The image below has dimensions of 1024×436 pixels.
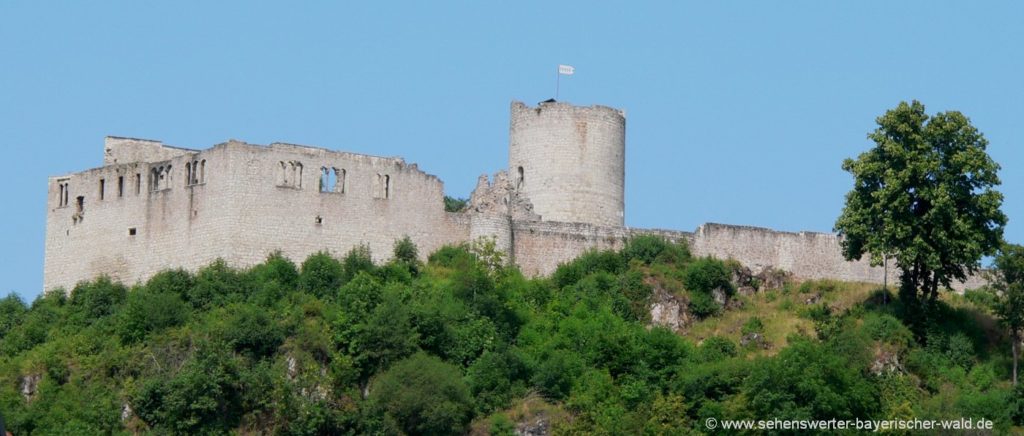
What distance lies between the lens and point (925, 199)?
46312 mm

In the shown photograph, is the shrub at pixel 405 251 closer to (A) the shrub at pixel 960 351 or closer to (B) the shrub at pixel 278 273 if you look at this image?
(B) the shrub at pixel 278 273

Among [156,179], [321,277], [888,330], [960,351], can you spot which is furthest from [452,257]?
[960,351]

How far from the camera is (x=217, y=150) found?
50.5m

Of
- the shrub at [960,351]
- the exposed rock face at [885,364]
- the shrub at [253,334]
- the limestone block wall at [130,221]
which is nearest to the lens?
the shrub at [253,334]

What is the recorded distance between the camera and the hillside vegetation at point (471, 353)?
44156 mm

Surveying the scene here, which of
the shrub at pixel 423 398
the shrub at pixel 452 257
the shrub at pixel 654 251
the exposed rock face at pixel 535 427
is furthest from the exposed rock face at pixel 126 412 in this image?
the shrub at pixel 654 251

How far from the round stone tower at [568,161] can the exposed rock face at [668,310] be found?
5.12 meters

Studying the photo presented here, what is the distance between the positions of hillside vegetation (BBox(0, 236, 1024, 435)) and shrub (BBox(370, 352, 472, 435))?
0.04 m

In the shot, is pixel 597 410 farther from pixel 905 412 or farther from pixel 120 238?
pixel 120 238

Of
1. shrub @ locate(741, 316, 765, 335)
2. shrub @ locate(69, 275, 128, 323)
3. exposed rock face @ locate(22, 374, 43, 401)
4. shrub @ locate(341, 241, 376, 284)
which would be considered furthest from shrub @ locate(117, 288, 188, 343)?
shrub @ locate(741, 316, 765, 335)

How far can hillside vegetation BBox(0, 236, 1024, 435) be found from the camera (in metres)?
44.2

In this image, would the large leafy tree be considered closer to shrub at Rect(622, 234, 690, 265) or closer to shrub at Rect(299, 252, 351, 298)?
shrub at Rect(622, 234, 690, 265)

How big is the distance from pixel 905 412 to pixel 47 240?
81.7 feet

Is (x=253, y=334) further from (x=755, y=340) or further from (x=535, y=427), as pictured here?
(x=755, y=340)
